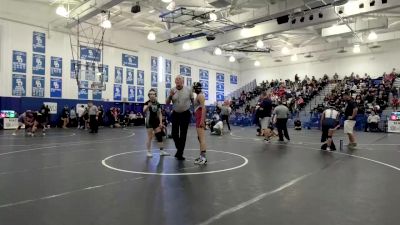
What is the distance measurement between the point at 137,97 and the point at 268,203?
25182 millimetres

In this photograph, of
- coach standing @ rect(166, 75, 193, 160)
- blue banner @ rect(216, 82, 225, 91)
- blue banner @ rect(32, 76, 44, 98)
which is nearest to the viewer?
coach standing @ rect(166, 75, 193, 160)

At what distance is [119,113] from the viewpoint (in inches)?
1030

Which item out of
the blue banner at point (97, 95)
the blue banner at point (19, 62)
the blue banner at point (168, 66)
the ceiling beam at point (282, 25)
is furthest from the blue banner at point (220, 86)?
the blue banner at point (19, 62)

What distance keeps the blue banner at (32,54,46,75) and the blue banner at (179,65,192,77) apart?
13029 mm

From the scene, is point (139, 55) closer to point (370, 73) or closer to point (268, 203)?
point (370, 73)

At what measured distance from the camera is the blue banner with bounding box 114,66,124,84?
26516 mm

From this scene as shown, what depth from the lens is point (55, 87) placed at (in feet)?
75.3

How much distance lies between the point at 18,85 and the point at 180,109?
1736 cm

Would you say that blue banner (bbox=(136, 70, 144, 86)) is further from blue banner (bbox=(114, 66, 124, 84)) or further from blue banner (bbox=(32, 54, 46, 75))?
blue banner (bbox=(32, 54, 46, 75))

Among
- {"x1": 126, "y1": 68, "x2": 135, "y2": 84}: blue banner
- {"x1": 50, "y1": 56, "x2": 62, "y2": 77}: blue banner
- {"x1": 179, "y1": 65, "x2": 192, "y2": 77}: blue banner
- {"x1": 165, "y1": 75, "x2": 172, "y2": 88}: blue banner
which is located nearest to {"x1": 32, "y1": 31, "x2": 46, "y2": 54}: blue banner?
{"x1": 50, "y1": 56, "x2": 62, "y2": 77}: blue banner

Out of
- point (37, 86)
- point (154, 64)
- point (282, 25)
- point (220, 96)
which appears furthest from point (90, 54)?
point (220, 96)

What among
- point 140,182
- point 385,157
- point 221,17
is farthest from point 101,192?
point 221,17

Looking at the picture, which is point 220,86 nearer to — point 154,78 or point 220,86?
point 220,86

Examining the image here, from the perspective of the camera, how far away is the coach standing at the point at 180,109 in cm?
754
